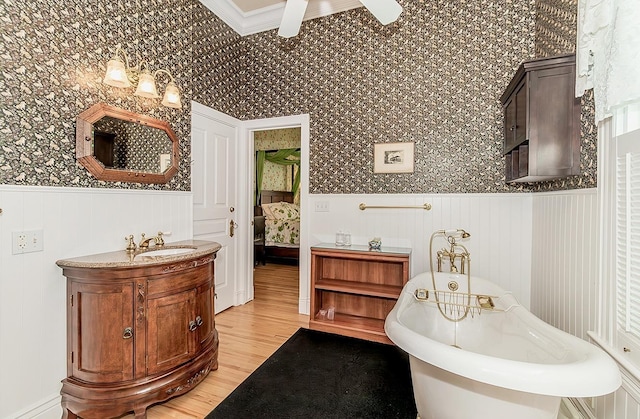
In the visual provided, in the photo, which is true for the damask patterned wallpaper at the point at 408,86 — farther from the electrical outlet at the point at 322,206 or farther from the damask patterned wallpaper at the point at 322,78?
the electrical outlet at the point at 322,206

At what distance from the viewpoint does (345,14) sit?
310 centimetres

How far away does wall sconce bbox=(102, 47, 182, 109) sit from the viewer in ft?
6.29

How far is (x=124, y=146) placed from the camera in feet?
7.00

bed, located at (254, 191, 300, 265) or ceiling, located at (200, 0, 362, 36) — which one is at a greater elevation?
ceiling, located at (200, 0, 362, 36)

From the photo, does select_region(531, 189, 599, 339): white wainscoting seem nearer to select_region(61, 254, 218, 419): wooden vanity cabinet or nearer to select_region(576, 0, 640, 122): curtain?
select_region(576, 0, 640, 122): curtain

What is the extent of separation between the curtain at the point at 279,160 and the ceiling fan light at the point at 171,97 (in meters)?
4.14

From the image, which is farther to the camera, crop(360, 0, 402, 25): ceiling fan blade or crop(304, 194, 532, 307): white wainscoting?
crop(304, 194, 532, 307): white wainscoting

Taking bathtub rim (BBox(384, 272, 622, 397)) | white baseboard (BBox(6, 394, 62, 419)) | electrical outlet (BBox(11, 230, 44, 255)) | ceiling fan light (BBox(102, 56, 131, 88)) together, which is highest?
ceiling fan light (BBox(102, 56, 131, 88))

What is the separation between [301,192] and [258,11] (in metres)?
2.14

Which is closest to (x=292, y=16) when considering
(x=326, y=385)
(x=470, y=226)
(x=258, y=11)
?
(x=258, y=11)

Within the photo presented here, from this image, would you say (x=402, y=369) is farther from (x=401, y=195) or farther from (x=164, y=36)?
(x=164, y=36)

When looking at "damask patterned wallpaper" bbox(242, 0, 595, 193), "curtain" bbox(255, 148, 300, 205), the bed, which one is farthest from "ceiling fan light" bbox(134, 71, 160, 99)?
"curtain" bbox(255, 148, 300, 205)

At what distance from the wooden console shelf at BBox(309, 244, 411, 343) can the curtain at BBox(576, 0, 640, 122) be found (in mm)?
1738

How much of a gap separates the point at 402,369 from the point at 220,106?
313 cm
